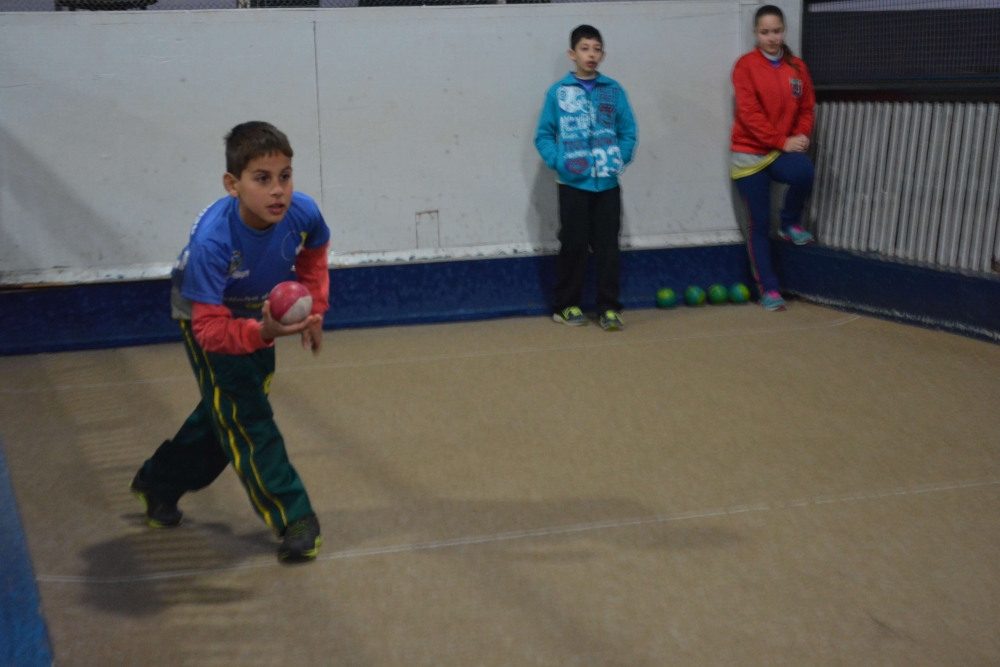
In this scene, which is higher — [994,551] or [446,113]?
[446,113]

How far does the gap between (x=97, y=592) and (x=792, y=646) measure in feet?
6.83

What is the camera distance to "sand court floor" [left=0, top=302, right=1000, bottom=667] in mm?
2953

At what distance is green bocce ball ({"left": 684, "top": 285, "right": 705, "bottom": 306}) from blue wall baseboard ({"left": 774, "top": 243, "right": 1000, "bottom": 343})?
608 mm

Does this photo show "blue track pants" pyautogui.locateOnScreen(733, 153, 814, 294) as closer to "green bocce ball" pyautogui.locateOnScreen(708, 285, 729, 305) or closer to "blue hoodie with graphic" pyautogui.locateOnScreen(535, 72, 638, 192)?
"green bocce ball" pyautogui.locateOnScreen(708, 285, 729, 305)

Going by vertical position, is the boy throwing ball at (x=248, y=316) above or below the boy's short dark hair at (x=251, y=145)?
below

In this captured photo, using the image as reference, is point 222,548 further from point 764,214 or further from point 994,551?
point 764,214

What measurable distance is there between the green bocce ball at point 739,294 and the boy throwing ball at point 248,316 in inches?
165

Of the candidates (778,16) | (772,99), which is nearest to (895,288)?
(772,99)

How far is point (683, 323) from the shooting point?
6.73 m

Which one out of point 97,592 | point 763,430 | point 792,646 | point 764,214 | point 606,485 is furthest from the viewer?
point 764,214

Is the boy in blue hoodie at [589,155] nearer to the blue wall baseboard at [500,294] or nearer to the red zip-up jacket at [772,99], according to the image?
the blue wall baseboard at [500,294]

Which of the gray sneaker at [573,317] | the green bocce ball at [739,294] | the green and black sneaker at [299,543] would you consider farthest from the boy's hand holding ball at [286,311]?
the green bocce ball at [739,294]

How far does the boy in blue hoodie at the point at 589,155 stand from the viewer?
21.6 feet

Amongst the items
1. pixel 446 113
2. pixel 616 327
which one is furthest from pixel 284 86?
pixel 616 327
